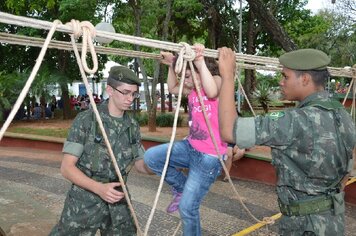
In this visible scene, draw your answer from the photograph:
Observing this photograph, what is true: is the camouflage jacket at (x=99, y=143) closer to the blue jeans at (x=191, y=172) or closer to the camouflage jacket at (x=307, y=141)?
the blue jeans at (x=191, y=172)

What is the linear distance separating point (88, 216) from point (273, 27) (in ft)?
20.3

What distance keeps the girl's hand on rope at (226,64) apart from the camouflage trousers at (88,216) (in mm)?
1130

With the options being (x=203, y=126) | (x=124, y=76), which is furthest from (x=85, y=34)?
(x=203, y=126)

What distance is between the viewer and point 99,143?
2.39 meters

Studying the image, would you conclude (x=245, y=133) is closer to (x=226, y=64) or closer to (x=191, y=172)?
(x=226, y=64)

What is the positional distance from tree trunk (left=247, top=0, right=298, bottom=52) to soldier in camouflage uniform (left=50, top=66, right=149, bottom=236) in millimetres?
5523

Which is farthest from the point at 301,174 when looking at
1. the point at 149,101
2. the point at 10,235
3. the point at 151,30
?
the point at 151,30

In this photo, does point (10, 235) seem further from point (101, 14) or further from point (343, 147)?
point (101, 14)

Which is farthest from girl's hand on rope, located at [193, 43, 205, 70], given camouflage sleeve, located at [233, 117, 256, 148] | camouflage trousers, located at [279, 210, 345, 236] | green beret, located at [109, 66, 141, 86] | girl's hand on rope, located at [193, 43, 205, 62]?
camouflage trousers, located at [279, 210, 345, 236]

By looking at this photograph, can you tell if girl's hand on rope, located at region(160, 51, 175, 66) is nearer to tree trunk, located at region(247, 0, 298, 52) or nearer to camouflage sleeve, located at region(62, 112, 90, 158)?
camouflage sleeve, located at region(62, 112, 90, 158)

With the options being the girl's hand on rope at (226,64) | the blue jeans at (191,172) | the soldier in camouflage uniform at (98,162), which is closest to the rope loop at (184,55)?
the girl's hand on rope at (226,64)

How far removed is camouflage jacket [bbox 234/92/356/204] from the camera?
6.25 feet

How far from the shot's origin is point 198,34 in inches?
800

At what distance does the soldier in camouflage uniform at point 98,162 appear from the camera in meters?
2.32
